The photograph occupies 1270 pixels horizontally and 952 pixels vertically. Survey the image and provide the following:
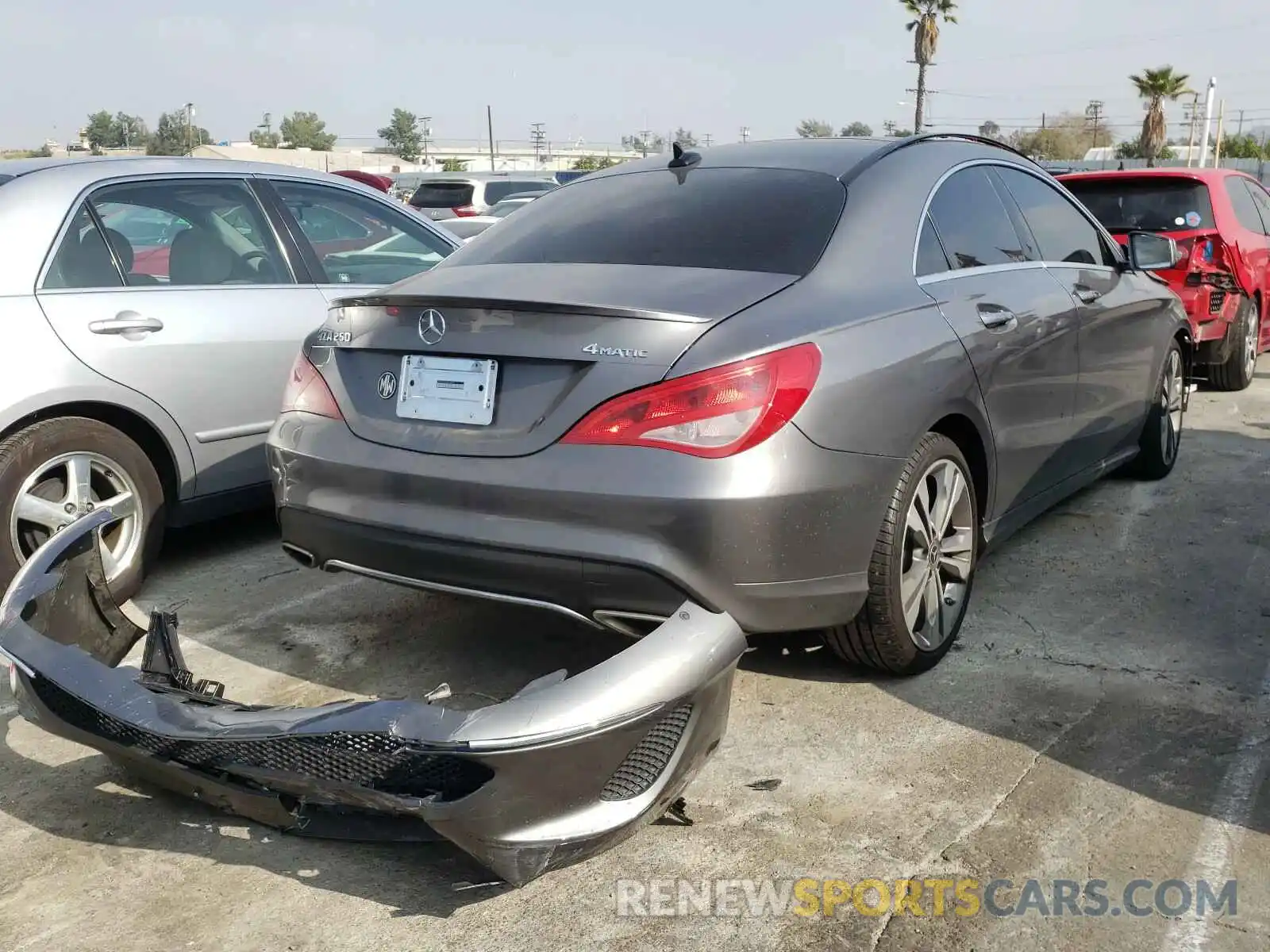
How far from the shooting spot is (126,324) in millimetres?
4324

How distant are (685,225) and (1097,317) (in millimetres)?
1982

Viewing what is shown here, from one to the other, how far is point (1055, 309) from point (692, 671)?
7.80 feet

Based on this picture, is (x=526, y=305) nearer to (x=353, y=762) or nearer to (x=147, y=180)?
(x=353, y=762)

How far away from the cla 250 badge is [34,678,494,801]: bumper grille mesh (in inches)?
39.8

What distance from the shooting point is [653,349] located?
112 inches

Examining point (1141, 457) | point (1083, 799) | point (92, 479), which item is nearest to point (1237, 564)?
point (1141, 457)

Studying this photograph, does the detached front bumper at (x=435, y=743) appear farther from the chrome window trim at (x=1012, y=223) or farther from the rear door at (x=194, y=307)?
the rear door at (x=194, y=307)

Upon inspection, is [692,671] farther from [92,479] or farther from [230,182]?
[230,182]

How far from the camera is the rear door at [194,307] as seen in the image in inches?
168

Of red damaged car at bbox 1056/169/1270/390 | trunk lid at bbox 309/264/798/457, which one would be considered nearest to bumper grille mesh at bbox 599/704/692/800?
trunk lid at bbox 309/264/798/457

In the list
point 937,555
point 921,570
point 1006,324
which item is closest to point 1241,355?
point 1006,324

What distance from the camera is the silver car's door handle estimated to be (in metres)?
4.24

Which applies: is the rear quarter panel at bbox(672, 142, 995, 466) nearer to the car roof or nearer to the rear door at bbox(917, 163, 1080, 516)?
the rear door at bbox(917, 163, 1080, 516)

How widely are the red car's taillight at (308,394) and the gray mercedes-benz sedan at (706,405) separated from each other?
1 cm
